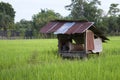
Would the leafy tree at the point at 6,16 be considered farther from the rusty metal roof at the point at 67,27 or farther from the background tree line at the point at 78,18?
the rusty metal roof at the point at 67,27

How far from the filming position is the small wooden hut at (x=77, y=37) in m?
12.1

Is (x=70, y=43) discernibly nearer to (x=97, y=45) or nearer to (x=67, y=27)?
(x=67, y=27)

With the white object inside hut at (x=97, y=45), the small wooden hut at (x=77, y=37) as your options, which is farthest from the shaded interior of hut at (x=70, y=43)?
the white object inside hut at (x=97, y=45)

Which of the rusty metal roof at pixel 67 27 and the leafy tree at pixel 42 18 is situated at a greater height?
the leafy tree at pixel 42 18

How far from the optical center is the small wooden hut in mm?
12125

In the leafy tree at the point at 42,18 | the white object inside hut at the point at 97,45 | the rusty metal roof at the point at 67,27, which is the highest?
the leafy tree at the point at 42,18

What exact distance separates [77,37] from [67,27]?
106 centimetres

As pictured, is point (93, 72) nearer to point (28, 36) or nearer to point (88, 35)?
point (88, 35)

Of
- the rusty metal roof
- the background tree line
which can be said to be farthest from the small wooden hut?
the background tree line

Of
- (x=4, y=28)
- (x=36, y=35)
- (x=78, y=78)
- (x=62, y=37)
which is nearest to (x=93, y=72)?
(x=78, y=78)

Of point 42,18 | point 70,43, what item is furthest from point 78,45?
point 42,18

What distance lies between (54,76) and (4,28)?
173 ft

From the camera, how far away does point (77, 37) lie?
44.4 feet

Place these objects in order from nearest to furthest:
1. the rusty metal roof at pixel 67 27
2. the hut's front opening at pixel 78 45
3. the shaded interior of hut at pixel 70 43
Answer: the rusty metal roof at pixel 67 27 < the hut's front opening at pixel 78 45 < the shaded interior of hut at pixel 70 43
